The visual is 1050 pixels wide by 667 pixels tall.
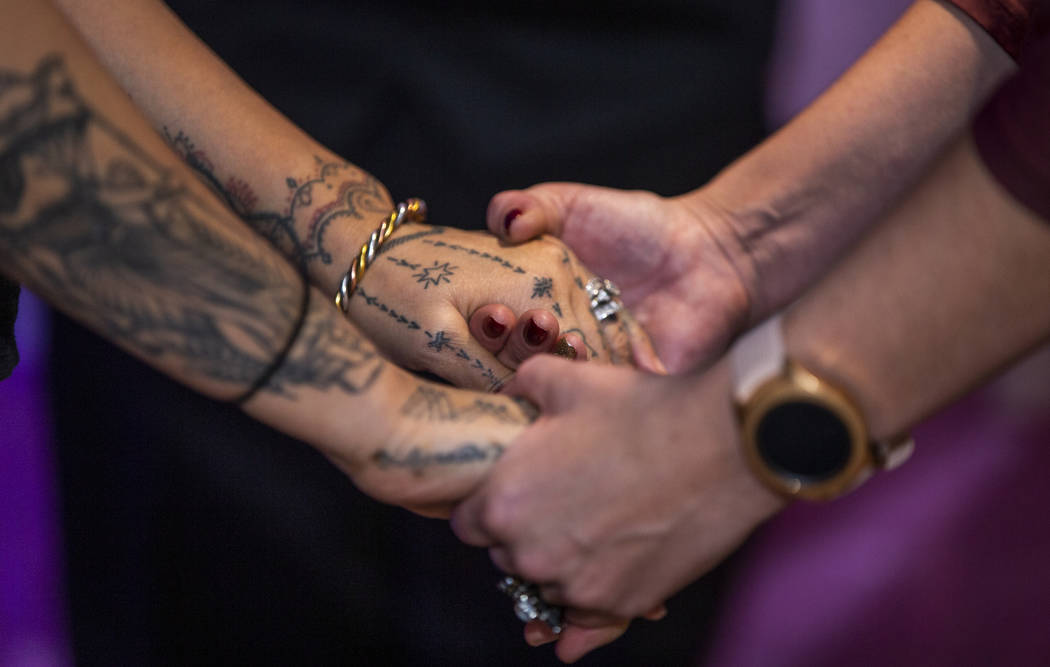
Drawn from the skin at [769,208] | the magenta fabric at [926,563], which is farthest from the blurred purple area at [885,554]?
the skin at [769,208]

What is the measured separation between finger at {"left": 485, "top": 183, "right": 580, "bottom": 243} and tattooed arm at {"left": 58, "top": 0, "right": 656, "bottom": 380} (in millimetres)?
36

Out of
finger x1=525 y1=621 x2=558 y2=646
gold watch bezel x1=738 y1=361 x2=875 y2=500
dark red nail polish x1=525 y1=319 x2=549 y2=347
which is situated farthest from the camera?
dark red nail polish x1=525 y1=319 x2=549 y2=347

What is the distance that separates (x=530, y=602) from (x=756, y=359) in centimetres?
43

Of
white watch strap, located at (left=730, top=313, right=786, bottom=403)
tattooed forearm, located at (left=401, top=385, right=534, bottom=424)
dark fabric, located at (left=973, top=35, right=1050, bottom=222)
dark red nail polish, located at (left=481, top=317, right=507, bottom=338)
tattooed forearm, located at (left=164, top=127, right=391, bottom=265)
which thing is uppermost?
dark fabric, located at (left=973, top=35, right=1050, bottom=222)

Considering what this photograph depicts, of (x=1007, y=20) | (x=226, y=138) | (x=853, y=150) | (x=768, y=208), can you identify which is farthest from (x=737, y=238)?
(x=226, y=138)

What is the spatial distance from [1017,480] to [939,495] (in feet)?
0.37

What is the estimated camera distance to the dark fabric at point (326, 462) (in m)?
1.30

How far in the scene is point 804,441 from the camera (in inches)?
31.3

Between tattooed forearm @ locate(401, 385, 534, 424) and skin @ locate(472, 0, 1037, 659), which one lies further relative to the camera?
skin @ locate(472, 0, 1037, 659)

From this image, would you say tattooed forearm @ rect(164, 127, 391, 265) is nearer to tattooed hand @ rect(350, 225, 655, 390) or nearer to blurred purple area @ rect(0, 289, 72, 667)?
tattooed hand @ rect(350, 225, 655, 390)

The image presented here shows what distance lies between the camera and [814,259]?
1.44 meters

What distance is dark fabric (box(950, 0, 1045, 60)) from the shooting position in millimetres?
1190

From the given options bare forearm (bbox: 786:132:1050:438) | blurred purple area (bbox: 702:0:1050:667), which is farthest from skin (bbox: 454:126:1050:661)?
blurred purple area (bbox: 702:0:1050:667)

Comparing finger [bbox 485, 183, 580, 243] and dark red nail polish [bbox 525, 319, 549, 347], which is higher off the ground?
finger [bbox 485, 183, 580, 243]
